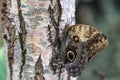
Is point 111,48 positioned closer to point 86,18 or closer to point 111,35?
point 111,35

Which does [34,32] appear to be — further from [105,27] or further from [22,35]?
[105,27]

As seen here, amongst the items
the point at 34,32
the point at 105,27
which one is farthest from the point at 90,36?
the point at 105,27

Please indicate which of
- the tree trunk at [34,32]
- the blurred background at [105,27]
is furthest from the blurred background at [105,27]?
the tree trunk at [34,32]

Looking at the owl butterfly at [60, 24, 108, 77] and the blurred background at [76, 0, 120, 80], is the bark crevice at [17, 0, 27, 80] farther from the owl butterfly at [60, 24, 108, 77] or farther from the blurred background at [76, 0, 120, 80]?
the blurred background at [76, 0, 120, 80]

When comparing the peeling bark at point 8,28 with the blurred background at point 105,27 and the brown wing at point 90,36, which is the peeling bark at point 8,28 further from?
the blurred background at point 105,27

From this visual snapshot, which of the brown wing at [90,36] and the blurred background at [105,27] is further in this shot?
the blurred background at [105,27]

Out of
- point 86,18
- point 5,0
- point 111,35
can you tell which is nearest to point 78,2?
point 86,18

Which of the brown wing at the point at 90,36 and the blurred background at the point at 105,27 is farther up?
the brown wing at the point at 90,36
